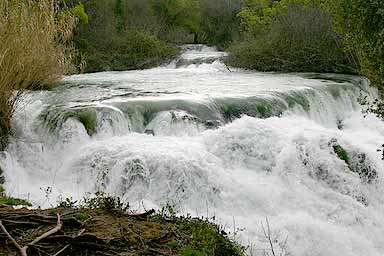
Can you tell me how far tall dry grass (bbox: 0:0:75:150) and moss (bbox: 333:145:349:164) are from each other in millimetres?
5482

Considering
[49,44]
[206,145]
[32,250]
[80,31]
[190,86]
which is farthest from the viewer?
[80,31]

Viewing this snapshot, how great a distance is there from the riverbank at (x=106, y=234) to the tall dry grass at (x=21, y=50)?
397 centimetres

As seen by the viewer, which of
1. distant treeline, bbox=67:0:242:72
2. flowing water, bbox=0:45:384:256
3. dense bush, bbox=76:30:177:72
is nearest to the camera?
flowing water, bbox=0:45:384:256

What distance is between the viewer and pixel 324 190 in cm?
782

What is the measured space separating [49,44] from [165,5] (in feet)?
72.8

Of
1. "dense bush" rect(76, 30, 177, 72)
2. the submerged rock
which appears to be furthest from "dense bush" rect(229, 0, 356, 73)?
the submerged rock

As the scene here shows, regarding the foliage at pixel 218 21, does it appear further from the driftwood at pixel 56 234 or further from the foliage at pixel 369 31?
the driftwood at pixel 56 234

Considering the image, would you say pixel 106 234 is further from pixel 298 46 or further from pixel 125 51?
pixel 125 51

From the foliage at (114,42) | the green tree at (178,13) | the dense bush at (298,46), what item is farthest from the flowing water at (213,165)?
the green tree at (178,13)

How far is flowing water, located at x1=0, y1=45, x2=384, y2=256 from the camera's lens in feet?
22.6

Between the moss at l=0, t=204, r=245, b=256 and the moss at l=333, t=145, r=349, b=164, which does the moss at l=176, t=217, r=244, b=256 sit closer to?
the moss at l=0, t=204, r=245, b=256

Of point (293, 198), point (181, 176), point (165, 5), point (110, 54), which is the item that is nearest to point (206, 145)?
point (181, 176)

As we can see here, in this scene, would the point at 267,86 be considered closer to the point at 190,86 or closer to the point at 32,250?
the point at 190,86

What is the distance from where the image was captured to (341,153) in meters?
8.61
